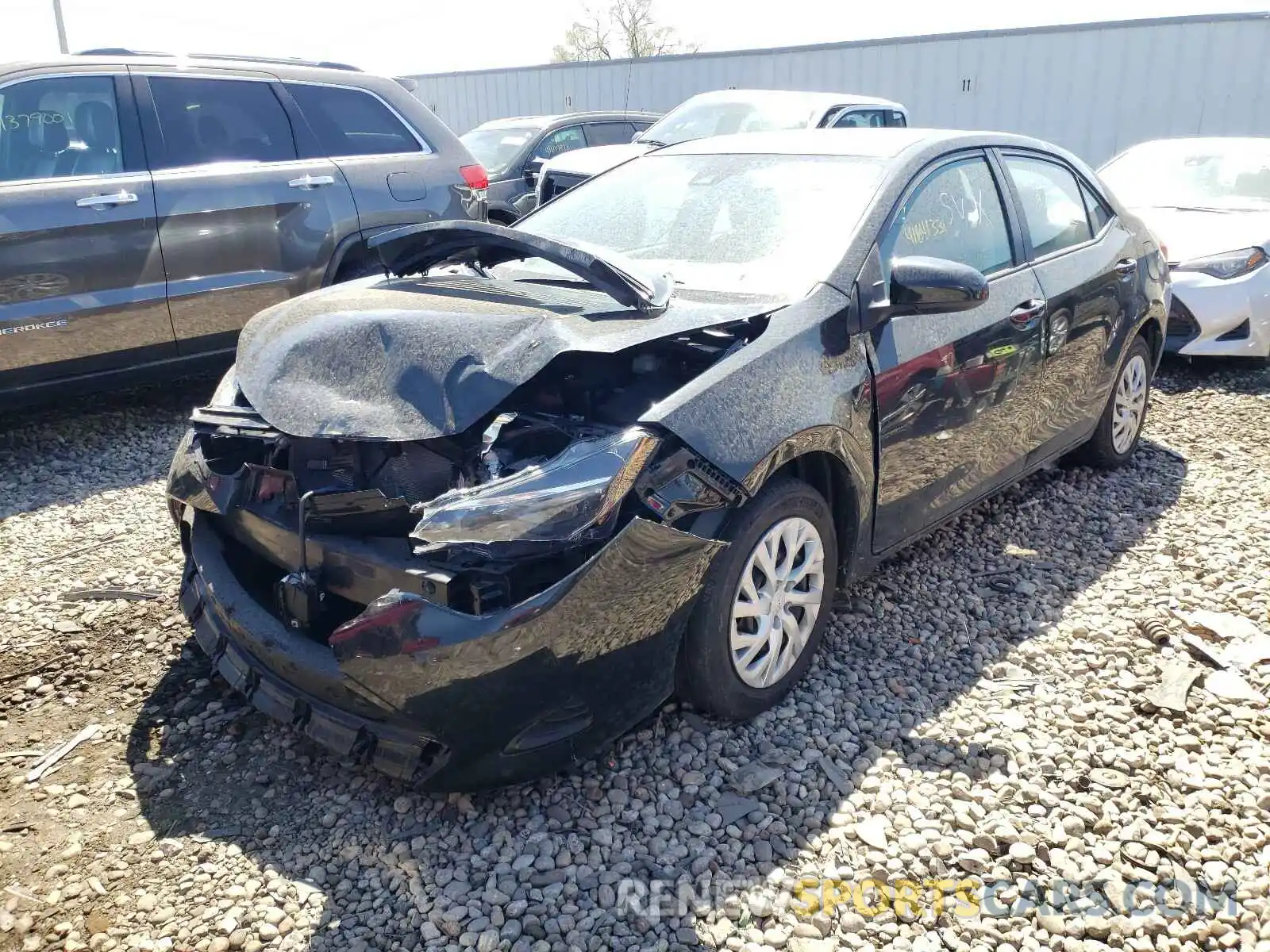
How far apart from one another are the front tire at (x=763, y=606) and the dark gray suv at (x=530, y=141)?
23.3ft

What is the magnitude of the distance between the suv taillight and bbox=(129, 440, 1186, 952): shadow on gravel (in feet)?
12.7

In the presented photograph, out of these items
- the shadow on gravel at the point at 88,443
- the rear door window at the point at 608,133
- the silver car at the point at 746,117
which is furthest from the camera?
the rear door window at the point at 608,133

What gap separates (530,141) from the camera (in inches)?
419

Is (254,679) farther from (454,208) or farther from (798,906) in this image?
(454,208)

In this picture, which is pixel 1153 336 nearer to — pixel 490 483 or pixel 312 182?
pixel 490 483

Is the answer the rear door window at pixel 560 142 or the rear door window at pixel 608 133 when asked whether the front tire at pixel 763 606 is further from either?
the rear door window at pixel 608 133

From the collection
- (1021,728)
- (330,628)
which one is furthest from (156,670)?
(1021,728)

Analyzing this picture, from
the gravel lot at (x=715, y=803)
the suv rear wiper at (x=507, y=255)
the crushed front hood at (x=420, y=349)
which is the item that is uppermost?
the suv rear wiper at (x=507, y=255)

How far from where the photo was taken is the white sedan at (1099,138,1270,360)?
6.60 m

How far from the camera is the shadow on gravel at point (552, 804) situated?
2279 mm

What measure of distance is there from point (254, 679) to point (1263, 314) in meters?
6.71

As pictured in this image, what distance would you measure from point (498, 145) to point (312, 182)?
5691mm

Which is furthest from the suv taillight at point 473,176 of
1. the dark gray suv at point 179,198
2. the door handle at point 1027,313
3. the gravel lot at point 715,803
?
the door handle at point 1027,313

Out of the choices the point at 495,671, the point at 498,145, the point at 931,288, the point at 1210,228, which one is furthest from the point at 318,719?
the point at 498,145
